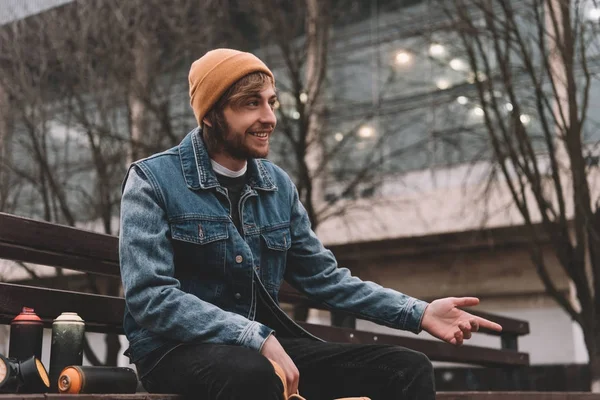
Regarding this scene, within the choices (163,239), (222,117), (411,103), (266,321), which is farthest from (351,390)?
(411,103)

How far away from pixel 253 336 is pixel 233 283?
0.33m

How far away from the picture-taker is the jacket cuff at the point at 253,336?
9.08 feet

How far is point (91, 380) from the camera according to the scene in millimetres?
2822

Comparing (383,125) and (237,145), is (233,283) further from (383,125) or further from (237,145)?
(383,125)

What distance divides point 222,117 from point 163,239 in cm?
53

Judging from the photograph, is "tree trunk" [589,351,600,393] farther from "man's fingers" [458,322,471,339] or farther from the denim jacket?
"man's fingers" [458,322,471,339]

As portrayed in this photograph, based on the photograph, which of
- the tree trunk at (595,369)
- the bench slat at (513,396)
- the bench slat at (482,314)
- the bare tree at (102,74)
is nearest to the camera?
the bench slat at (513,396)

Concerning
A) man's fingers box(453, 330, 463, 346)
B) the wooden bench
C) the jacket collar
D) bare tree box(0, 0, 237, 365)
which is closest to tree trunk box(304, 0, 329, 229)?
bare tree box(0, 0, 237, 365)

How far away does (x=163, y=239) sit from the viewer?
2.87m

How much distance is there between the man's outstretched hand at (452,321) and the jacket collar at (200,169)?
0.73m

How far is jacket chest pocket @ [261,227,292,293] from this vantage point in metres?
3.25

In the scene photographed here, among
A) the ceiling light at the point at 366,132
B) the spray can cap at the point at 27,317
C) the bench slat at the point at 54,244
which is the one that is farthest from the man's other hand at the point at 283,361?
the ceiling light at the point at 366,132

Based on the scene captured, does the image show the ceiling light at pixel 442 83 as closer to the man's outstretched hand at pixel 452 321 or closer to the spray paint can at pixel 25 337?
the man's outstretched hand at pixel 452 321

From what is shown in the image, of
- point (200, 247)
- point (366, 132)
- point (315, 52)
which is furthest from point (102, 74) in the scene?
point (200, 247)
